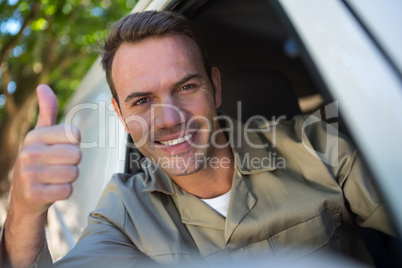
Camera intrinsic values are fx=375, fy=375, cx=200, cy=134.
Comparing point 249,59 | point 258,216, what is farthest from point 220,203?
point 249,59

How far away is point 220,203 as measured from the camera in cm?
168

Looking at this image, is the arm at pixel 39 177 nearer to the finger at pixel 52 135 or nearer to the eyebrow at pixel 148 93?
the finger at pixel 52 135

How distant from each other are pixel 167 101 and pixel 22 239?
31.9 inches

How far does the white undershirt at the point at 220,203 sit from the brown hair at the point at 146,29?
62 centimetres

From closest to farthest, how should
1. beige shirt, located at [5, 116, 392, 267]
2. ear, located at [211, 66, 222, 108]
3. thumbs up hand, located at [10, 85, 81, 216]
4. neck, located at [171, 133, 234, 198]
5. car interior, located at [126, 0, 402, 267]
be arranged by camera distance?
thumbs up hand, located at [10, 85, 81, 216] → beige shirt, located at [5, 116, 392, 267] → neck, located at [171, 133, 234, 198] → ear, located at [211, 66, 222, 108] → car interior, located at [126, 0, 402, 267]

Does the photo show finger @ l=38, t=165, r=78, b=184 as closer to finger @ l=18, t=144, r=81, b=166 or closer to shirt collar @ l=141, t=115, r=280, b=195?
finger @ l=18, t=144, r=81, b=166

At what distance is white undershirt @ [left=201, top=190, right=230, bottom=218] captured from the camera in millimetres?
1662

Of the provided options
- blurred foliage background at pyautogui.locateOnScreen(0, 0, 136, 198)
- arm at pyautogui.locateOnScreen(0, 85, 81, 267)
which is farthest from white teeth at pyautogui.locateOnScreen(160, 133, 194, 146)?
blurred foliage background at pyautogui.locateOnScreen(0, 0, 136, 198)

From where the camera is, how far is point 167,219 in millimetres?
1623

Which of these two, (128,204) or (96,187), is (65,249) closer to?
(96,187)

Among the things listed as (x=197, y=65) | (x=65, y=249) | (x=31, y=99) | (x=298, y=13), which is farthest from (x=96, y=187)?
(x=31, y=99)

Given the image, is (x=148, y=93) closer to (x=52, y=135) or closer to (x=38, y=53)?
(x=52, y=135)

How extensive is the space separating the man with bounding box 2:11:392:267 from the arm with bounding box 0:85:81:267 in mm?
266

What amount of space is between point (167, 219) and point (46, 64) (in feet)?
22.4
